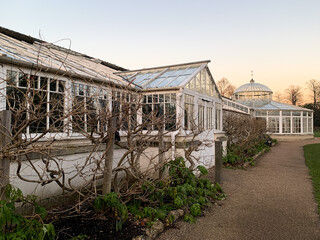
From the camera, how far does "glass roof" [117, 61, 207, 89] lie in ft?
29.5

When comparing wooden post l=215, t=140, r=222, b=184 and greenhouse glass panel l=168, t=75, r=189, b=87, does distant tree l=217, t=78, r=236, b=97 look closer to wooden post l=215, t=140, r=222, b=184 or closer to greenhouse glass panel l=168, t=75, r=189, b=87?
greenhouse glass panel l=168, t=75, r=189, b=87

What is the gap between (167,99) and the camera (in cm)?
853

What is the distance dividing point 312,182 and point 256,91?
25.6 meters

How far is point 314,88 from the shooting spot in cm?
4591

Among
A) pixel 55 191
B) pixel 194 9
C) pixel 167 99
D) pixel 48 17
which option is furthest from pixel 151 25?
pixel 55 191

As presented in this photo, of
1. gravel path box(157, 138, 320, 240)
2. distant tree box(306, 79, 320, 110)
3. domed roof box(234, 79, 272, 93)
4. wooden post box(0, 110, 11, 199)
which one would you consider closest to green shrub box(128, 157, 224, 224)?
gravel path box(157, 138, 320, 240)

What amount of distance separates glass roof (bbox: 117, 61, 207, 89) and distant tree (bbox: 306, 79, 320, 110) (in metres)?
46.0

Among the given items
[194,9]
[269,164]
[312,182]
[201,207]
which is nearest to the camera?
[201,207]

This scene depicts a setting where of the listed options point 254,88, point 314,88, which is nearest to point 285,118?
point 254,88

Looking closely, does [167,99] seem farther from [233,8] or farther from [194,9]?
[233,8]

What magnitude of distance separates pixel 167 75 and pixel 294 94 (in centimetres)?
5206

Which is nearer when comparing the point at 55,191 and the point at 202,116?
the point at 55,191

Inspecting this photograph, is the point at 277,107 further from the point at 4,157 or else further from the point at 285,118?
the point at 4,157

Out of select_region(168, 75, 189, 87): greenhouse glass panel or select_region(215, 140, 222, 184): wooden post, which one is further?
select_region(168, 75, 189, 87): greenhouse glass panel
